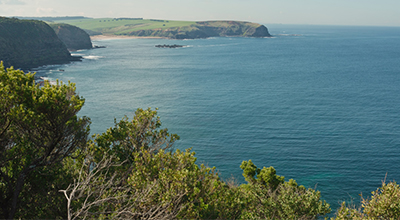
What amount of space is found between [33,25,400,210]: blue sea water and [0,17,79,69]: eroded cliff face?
44.7ft

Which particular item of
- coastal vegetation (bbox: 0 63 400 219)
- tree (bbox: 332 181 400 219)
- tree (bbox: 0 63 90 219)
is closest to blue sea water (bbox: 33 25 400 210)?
tree (bbox: 332 181 400 219)

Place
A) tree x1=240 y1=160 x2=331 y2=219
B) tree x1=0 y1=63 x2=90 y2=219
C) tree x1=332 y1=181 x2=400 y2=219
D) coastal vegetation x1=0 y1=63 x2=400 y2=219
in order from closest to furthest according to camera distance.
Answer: coastal vegetation x1=0 y1=63 x2=400 y2=219, tree x1=0 y1=63 x2=90 y2=219, tree x1=332 y1=181 x2=400 y2=219, tree x1=240 y1=160 x2=331 y2=219

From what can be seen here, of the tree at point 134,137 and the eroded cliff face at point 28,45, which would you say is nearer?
the tree at point 134,137

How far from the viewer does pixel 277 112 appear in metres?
88.4

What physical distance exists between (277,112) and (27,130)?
75488 millimetres

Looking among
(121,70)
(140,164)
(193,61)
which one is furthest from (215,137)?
(193,61)

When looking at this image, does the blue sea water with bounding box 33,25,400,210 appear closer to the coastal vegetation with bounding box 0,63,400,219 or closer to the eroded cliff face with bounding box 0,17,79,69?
the eroded cliff face with bounding box 0,17,79,69

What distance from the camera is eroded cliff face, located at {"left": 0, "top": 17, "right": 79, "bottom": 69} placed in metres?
148

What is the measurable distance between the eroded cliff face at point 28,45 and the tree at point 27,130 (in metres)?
135

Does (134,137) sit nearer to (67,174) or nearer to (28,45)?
(67,174)

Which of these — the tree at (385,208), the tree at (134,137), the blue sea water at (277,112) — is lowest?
the blue sea water at (277,112)

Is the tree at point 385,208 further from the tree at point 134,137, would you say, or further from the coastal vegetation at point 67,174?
the tree at point 134,137

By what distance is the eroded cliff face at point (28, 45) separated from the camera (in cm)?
14775

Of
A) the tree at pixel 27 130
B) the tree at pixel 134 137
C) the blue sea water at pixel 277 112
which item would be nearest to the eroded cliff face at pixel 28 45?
the blue sea water at pixel 277 112
